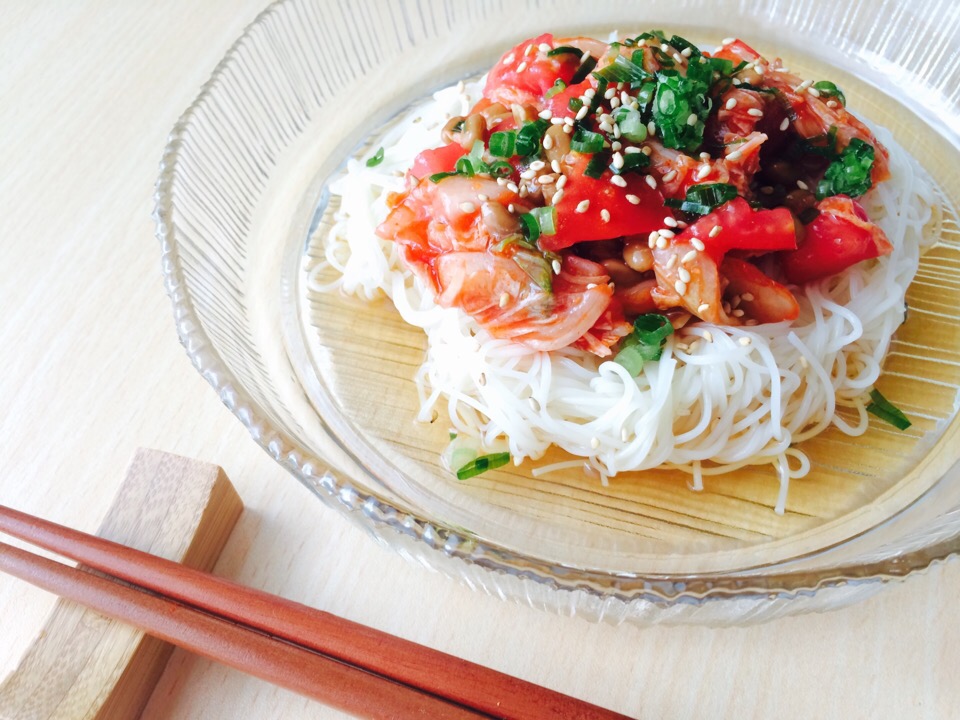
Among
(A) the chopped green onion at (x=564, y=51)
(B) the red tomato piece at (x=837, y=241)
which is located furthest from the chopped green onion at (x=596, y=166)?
(B) the red tomato piece at (x=837, y=241)

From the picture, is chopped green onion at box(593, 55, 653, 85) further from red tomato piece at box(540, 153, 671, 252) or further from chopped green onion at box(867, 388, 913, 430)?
chopped green onion at box(867, 388, 913, 430)

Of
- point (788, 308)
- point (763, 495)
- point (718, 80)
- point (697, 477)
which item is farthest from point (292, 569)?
point (718, 80)

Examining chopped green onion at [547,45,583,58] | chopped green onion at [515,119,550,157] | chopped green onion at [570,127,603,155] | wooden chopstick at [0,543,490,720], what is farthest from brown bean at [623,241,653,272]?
wooden chopstick at [0,543,490,720]

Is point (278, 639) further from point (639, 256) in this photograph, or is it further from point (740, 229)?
point (740, 229)

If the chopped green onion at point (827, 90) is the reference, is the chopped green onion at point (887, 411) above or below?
below

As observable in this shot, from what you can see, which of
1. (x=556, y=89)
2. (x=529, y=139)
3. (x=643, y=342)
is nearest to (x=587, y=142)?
(x=529, y=139)

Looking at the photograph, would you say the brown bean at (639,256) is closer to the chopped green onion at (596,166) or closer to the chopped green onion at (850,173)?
the chopped green onion at (596,166)

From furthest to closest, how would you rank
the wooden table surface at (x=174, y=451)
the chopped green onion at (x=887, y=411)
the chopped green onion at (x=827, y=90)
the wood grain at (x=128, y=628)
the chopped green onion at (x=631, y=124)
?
the chopped green onion at (x=827, y=90)
the chopped green onion at (x=887, y=411)
the chopped green onion at (x=631, y=124)
the wooden table surface at (x=174, y=451)
the wood grain at (x=128, y=628)
